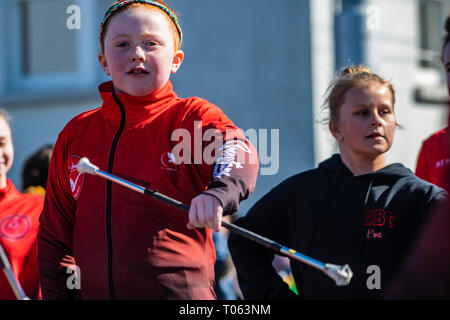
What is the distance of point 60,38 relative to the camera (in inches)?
318

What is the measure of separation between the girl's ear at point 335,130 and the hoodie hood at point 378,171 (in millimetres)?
111

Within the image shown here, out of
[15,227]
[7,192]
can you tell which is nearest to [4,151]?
[7,192]

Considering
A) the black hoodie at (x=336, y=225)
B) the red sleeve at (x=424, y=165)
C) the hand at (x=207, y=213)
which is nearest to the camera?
the hand at (x=207, y=213)

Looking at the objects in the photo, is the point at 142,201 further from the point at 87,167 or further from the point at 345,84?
the point at 345,84

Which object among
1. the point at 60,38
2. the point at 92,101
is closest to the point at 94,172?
the point at 92,101

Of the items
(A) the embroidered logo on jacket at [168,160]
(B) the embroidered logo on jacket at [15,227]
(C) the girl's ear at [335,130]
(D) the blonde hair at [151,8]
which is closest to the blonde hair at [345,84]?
(C) the girl's ear at [335,130]

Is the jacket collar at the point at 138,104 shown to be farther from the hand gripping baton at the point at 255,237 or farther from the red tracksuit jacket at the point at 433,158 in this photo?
the red tracksuit jacket at the point at 433,158

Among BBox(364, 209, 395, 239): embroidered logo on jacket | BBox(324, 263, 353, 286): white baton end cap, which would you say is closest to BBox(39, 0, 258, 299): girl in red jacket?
BBox(324, 263, 353, 286): white baton end cap

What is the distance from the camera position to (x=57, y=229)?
2529 mm

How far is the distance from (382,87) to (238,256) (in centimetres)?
92

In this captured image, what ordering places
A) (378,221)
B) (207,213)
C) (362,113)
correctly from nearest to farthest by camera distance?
(207,213) < (378,221) < (362,113)

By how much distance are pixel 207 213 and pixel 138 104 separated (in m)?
0.61

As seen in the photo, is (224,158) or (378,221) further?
(378,221)

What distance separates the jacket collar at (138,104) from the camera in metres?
2.42
